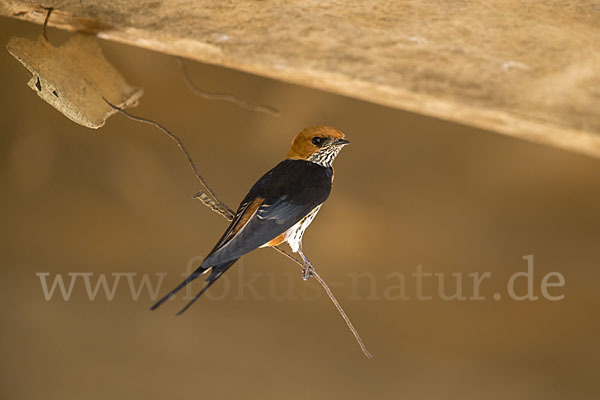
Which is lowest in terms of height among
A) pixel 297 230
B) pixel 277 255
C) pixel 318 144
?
pixel 277 255

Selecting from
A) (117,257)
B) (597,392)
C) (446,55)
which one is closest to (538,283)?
(597,392)

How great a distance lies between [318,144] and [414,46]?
0.45 meters

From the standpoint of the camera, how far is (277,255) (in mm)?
2689

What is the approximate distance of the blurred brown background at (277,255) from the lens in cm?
260

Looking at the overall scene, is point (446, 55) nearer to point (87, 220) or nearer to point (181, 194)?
point (181, 194)

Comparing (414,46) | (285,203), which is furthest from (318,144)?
(414,46)

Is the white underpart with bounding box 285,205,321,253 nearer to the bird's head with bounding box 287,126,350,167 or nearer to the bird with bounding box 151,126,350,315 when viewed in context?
the bird with bounding box 151,126,350,315

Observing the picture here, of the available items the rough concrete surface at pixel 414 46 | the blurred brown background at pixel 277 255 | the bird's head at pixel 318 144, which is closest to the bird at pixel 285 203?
the bird's head at pixel 318 144

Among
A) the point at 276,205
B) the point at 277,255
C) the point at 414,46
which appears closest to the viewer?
the point at 276,205

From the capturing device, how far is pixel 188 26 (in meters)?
1.80

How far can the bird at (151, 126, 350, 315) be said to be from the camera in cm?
132

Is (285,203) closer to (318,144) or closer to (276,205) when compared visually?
(276,205)

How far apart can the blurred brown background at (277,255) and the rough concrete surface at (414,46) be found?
23.7 inches

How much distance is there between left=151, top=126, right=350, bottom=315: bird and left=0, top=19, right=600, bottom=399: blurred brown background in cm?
101
